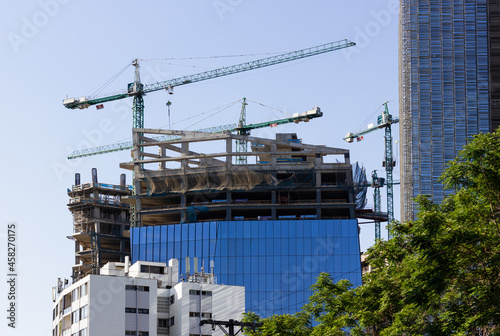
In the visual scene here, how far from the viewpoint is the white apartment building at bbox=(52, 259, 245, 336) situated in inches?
4838

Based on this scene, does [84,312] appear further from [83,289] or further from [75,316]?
[83,289]

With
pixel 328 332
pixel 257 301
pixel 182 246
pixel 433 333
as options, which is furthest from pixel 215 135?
pixel 433 333

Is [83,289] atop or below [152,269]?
below

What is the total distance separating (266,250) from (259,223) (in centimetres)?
541

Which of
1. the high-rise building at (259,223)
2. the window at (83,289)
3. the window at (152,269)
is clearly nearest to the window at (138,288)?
the window at (83,289)

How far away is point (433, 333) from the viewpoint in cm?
4647

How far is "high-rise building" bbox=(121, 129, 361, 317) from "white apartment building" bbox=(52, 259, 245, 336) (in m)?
45.9

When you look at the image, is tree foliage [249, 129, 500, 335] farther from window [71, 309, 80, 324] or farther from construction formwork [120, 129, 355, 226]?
construction formwork [120, 129, 355, 226]

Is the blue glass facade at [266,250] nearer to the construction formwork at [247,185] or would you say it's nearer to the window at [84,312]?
the construction formwork at [247,185]

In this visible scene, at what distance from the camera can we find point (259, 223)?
7530 inches

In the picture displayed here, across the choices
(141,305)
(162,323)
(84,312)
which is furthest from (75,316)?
(162,323)

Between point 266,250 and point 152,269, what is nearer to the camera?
point 152,269

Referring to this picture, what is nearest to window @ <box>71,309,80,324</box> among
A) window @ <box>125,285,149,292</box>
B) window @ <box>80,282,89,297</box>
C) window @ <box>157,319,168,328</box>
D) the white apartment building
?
the white apartment building

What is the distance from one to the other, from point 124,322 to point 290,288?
65.0 metres
